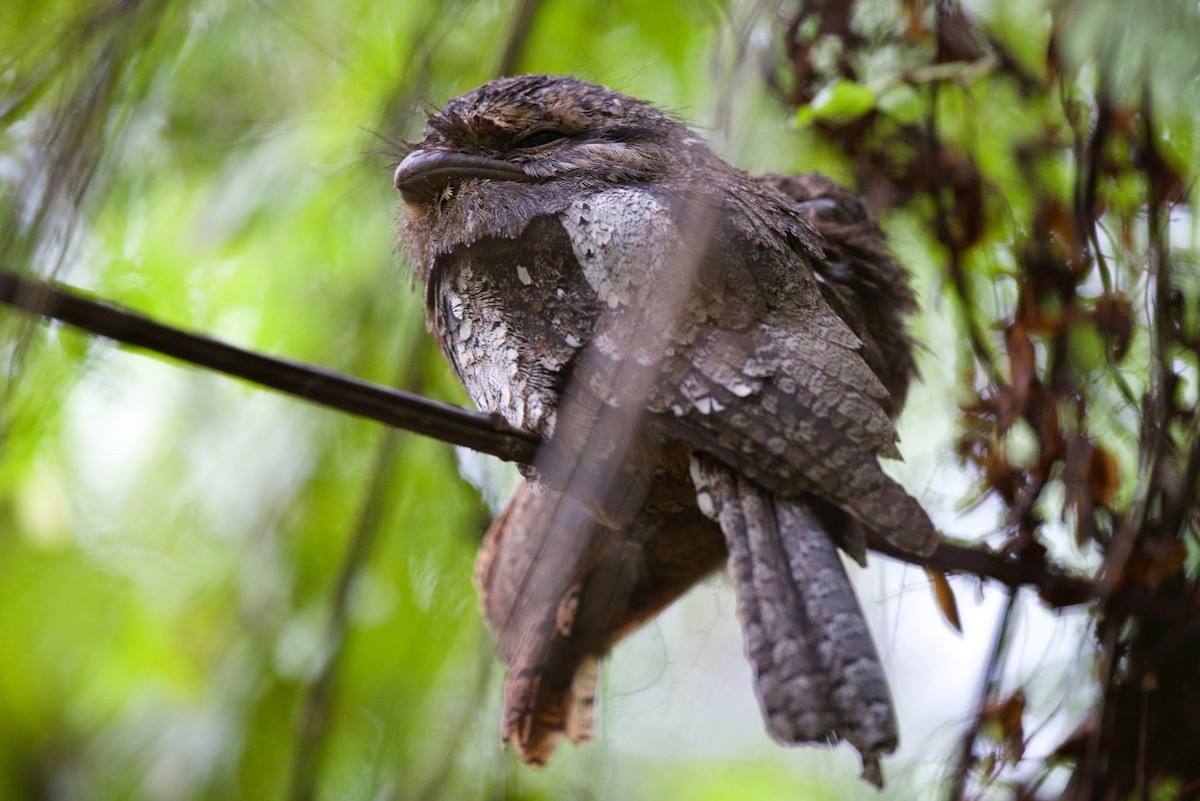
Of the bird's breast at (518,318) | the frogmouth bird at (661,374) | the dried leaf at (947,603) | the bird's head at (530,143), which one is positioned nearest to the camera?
the frogmouth bird at (661,374)

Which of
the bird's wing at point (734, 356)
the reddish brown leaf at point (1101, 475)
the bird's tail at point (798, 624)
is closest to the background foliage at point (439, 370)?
the reddish brown leaf at point (1101, 475)

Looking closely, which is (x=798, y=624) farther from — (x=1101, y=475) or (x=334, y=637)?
(x=334, y=637)

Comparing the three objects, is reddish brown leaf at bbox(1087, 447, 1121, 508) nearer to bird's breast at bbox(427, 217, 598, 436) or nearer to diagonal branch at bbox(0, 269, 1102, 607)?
bird's breast at bbox(427, 217, 598, 436)

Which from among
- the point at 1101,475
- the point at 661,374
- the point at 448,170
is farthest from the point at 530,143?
the point at 1101,475

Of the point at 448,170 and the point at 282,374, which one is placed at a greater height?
the point at 448,170

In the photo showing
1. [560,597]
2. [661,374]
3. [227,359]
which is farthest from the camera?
[560,597]

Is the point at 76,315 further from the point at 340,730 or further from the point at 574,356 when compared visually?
the point at 340,730

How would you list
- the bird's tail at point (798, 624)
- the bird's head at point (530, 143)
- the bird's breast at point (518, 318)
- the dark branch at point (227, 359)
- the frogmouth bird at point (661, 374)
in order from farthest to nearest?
the bird's head at point (530, 143) → the bird's breast at point (518, 318) → the frogmouth bird at point (661, 374) → the bird's tail at point (798, 624) → the dark branch at point (227, 359)

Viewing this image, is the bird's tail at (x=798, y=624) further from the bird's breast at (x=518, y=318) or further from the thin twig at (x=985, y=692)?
the thin twig at (x=985, y=692)
